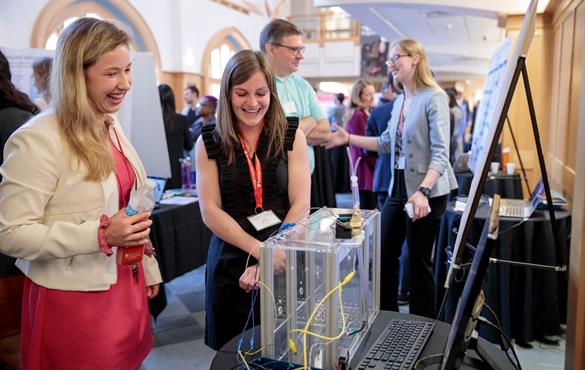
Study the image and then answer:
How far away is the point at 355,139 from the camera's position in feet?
9.22

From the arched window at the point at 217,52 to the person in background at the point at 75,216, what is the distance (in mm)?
11010

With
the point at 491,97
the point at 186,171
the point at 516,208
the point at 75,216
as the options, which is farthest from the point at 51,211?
the point at 491,97

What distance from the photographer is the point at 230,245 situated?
1.56 m

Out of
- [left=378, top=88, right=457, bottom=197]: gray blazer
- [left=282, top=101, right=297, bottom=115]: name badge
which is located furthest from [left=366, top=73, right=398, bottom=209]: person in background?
[left=282, top=101, right=297, bottom=115]: name badge

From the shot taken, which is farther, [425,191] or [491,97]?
[491,97]

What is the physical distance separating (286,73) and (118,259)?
125 cm

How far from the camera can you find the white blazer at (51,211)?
1171 mm

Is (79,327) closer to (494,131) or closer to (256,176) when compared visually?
(256,176)

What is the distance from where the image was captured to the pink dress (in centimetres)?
125

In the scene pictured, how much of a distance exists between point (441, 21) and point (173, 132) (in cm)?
490

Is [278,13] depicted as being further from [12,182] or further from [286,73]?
[12,182]

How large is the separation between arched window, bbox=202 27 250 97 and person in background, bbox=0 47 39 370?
10324 millimetres

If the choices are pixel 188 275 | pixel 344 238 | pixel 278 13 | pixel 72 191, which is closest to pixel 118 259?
pixel 72 191

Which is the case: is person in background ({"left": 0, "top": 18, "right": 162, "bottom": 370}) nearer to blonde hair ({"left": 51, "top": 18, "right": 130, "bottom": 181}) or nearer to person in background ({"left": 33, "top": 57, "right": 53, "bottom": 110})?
blonde hair ({"left": 51, "top": 18, "right": 130, "bottom": 181})
